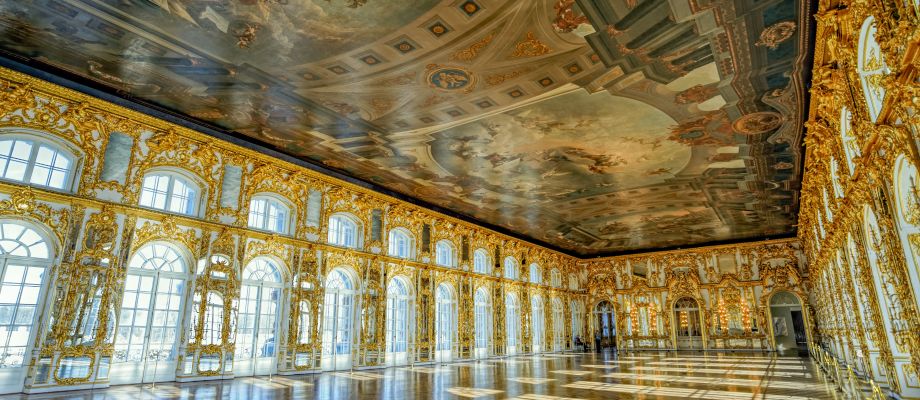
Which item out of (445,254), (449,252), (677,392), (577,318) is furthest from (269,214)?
(577,318)

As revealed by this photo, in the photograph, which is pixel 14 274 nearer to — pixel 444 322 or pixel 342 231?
pixel 342 231

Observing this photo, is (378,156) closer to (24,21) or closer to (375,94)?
(375,94)

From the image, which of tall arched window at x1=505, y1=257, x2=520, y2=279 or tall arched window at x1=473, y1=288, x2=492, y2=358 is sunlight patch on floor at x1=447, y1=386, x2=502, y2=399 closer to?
tall arched window at x1=473, y1=288, x2=492, y2=358

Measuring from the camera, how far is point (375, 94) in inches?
410

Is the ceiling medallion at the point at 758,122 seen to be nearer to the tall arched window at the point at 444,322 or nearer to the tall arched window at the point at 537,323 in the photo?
the tall arched window at the point at 444,322

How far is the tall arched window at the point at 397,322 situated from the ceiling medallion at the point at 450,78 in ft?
30.5

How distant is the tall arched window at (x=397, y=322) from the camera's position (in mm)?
16969

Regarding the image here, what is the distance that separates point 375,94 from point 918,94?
868cm

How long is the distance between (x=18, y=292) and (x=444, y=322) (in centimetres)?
1362

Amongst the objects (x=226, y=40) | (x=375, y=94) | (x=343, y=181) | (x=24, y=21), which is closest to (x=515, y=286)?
(x=343, y=181)

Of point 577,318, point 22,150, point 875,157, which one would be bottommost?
point 577,318

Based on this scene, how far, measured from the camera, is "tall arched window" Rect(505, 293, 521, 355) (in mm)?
23938

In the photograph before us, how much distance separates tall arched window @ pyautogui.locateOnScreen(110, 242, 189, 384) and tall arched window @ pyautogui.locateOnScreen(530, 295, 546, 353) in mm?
18228

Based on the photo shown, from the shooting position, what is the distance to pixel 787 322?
2656 cm
